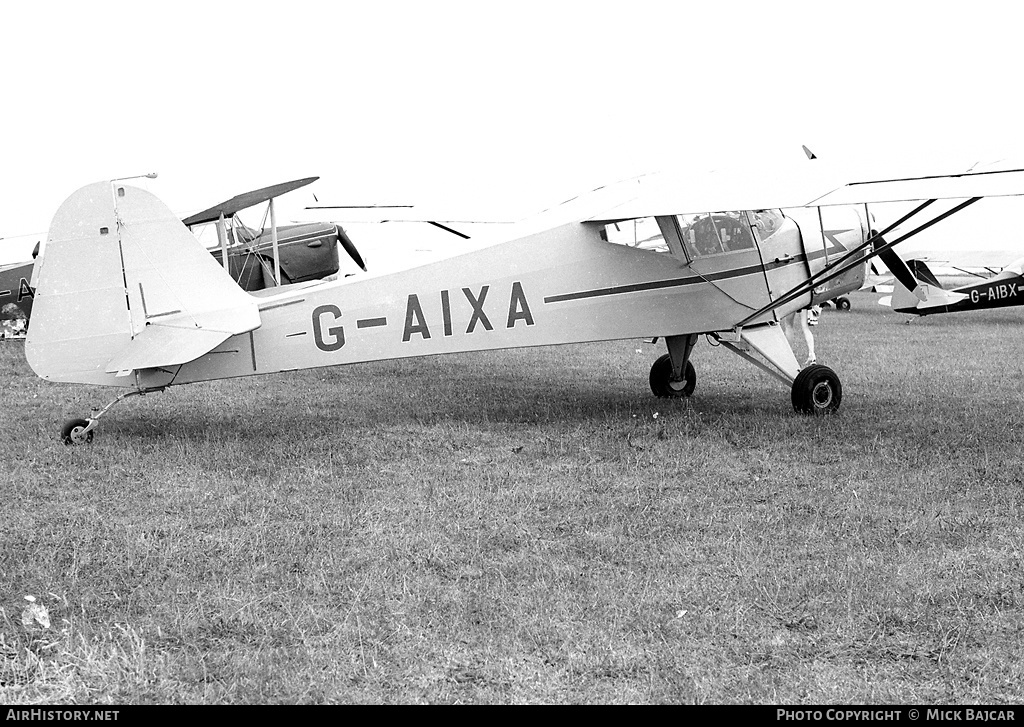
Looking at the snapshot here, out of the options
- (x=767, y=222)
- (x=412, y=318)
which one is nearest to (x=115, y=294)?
(x=412, y=318)

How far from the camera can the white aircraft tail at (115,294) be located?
652 centimetres

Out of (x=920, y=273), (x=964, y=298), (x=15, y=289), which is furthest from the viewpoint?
Answer: (x=920, y=273)

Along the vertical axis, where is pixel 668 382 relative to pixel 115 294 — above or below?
below

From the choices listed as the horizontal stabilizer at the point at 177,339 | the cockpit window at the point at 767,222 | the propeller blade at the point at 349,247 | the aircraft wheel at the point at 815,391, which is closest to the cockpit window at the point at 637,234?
the cockpit window at the point at 767,222

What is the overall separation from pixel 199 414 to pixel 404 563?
4502mm

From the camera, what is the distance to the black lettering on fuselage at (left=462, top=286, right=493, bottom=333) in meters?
7.52

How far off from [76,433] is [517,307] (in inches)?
135

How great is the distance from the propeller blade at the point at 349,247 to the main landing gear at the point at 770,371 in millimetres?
6239

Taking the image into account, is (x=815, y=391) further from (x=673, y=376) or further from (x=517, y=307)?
(x=517, y=307)

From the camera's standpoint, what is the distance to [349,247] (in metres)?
14.2

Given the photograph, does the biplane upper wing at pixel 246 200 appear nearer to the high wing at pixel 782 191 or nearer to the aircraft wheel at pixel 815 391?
the high wing at pixel 782 191

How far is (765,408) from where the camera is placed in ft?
28.3

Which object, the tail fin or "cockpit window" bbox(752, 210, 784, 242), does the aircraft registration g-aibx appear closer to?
"cockpit window" bbox(752, 210, 784, 242)
